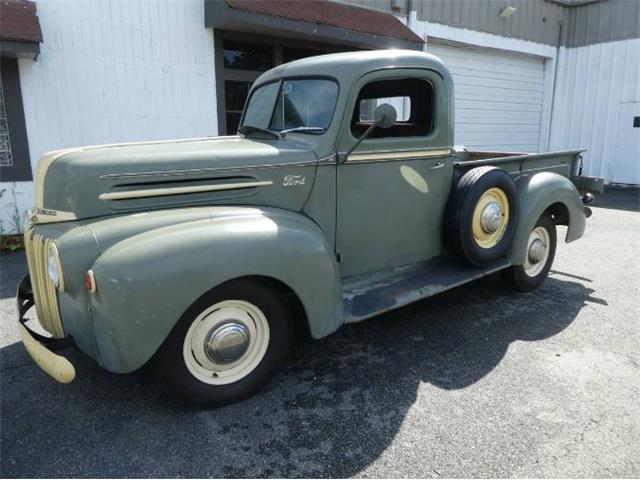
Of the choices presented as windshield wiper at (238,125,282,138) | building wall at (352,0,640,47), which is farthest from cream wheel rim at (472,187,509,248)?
building wall at (352,0,640,47)

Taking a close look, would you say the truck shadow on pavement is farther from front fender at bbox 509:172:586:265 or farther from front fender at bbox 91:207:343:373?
front fender at bbox 509:172:586:265

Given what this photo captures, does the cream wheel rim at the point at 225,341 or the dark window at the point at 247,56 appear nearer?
the cream wheel rim at the point at 225,341

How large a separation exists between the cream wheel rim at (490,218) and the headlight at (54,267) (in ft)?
9.20

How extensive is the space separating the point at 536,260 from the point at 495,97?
874cm

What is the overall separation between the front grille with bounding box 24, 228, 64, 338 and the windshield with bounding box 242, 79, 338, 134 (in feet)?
5.69

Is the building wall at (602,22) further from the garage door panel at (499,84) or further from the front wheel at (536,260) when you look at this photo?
the front wheel at (536,260)

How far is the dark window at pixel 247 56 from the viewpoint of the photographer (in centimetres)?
785

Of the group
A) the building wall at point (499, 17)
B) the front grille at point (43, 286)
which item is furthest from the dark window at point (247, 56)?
the front grille at point (43, 286)

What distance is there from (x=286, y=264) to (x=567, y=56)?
1349cm

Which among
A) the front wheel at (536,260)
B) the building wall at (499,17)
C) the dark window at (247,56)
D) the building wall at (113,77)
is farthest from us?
the building wall at (499,17)

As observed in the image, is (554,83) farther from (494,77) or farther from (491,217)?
(491,217)

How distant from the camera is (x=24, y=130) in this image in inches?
255

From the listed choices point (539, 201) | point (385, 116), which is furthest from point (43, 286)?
point (539, 201)

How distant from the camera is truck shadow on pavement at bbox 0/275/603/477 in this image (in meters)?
2.29
